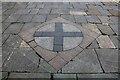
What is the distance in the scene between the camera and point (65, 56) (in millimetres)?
2895

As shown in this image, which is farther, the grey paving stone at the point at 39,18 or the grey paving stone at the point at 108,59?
the grey paving stone at the point at 39,18

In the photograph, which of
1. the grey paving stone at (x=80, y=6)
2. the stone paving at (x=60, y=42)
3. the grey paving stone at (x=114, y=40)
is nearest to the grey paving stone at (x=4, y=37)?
the stone paving at (x=60, y=42)

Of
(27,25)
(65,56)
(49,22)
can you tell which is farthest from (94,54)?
(27,25)

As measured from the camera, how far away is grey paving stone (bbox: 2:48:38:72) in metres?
2.62

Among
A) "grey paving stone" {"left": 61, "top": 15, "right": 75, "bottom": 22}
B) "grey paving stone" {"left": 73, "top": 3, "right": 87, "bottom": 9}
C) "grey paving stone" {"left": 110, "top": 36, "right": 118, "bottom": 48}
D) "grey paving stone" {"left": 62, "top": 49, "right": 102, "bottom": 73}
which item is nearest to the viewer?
"grey paving stone" {"left": 62, "top": 49, "right": 102, "bottom": 73}

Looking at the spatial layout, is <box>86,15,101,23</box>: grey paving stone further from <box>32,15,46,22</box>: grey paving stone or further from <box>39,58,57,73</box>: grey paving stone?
<box>39,58,57,73</box>: grey paving stone

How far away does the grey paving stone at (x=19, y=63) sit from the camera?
262 centimetres

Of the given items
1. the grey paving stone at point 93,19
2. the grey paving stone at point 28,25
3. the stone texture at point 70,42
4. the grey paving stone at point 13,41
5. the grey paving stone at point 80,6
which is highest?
the stone texture at point 70,42

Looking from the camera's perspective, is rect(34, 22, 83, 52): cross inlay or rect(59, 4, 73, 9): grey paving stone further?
rect(59, 4, 73, 9): grey paving stone

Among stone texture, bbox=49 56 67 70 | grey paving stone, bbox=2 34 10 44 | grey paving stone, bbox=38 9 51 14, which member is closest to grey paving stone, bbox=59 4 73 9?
grey paving stone, bbox=38 9 51 14

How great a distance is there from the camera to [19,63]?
273 centimetres

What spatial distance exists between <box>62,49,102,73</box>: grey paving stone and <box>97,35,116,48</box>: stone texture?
42 centimetres

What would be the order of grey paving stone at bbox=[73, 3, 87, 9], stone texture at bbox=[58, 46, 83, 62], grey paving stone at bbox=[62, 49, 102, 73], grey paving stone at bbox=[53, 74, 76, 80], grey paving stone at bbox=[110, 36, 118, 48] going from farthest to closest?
1. grey paving stone at bbox=[73, 3, 87, 9]
2. grey paving stone at bbox=[110, 36, 118, 48]
3. stone texture at bbox=[58, 46, 83, 62]
4. grey paving stone at bbox=[62, 49, 102, 73]
5. grey paving stone at bbox=[53, 74, 76, 80]

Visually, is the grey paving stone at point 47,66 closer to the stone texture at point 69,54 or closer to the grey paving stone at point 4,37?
the stone texture at point 69,54
